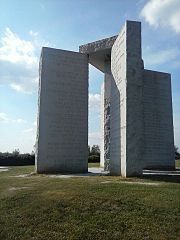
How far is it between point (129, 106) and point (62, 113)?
5.04 meters

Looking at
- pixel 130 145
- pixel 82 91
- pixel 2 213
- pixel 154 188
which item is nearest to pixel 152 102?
pixel 82 91

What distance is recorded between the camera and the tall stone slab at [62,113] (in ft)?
54.4

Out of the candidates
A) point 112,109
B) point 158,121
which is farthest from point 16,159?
point 112,109

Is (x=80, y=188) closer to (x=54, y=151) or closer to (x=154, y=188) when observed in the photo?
(x=154, y=188)

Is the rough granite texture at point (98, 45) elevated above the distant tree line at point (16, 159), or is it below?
above

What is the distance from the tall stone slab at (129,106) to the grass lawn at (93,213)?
125 inches

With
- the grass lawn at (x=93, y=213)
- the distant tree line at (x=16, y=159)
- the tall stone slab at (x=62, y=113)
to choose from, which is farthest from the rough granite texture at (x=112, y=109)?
the distant tree line at (x=16, y=159)

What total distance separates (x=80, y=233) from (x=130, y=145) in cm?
624

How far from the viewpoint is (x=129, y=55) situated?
1323 cm

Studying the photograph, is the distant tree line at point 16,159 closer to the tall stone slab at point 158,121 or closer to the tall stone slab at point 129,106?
the tall stone slab at point 158,121

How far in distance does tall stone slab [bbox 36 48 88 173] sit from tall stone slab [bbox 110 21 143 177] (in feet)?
10.4

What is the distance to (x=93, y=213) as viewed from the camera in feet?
24.0

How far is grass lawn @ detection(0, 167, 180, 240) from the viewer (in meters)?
6.57

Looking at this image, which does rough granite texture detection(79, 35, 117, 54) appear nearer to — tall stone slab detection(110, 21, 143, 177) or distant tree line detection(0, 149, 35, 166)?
tall stone slab detection(110, 21, 143, 177)
